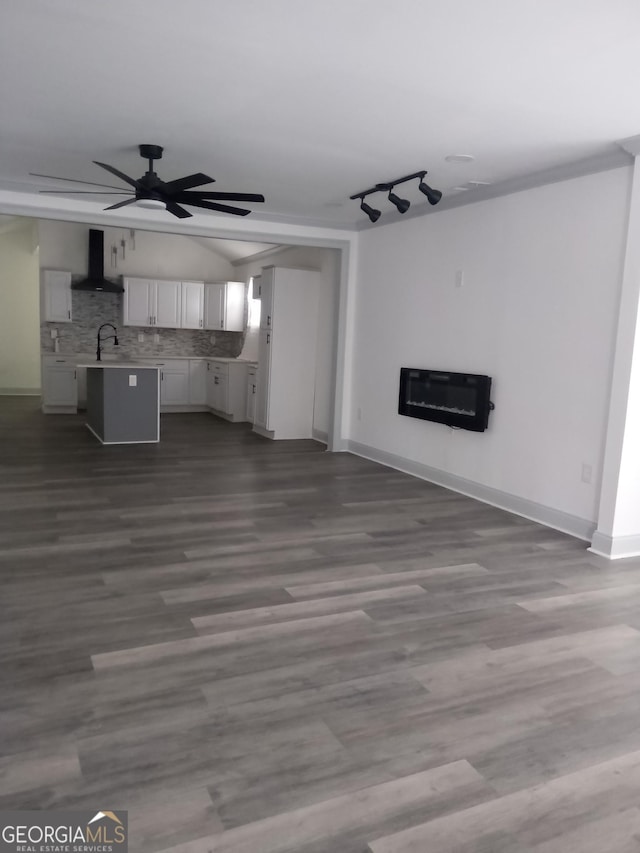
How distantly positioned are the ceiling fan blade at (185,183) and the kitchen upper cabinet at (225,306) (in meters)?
5.59

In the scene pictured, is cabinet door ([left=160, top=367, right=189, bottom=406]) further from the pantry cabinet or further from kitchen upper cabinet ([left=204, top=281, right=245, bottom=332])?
the pantry cabinet

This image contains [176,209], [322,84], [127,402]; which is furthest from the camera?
[127,402]

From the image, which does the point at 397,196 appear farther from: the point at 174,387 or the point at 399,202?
the point at 174,387

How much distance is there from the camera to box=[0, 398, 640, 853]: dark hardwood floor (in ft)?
5.87

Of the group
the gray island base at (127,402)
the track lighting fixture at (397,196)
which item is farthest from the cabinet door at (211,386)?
the track lighting fixture at (397,196)

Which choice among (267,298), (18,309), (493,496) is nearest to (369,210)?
(267,298)

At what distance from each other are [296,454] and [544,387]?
3090 mm

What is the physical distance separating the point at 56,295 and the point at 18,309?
2.25 meters

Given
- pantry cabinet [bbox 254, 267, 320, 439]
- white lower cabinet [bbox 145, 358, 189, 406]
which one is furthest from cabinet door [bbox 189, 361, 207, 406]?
pantry cabinet [bbox 254, 267, 320, 439]

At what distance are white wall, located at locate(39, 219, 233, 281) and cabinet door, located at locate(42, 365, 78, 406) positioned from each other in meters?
1.54

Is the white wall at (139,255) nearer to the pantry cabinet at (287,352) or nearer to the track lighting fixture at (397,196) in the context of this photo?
the pantry cabinet at (287,352)

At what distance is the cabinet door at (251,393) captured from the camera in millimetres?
8673

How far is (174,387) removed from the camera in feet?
33.4

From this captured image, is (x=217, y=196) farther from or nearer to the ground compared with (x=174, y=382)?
farther from the ground
